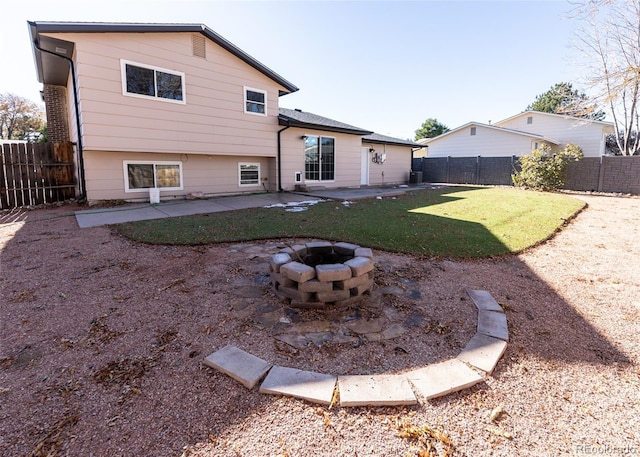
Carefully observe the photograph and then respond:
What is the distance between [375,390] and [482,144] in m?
22.5

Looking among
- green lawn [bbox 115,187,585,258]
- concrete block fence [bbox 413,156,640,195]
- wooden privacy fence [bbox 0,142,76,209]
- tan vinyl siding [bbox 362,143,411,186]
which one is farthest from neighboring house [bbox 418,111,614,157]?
wooden privacy fence [bbox 0,142,76,209]

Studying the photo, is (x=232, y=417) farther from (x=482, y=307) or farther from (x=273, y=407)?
(x=482, y=307)

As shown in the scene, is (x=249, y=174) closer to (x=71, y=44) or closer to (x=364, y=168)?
(x=71, y=44)

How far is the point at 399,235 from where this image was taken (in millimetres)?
5578

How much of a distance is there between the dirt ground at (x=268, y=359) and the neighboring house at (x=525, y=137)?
59.1 feet

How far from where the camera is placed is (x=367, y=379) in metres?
1.98

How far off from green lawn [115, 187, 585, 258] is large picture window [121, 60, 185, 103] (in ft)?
14.5

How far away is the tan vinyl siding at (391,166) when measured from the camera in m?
16.7

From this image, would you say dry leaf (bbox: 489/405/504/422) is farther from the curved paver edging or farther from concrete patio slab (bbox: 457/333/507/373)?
concrete patio slab (bbox: 457/333/507/373)

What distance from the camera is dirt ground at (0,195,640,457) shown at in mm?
1564

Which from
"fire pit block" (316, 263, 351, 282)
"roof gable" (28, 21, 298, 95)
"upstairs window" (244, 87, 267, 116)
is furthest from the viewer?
"upstairs window" (244, 87, 267, 116)

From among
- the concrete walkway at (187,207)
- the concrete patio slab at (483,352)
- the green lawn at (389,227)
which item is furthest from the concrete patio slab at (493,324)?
the concrete walkway at (187,207)

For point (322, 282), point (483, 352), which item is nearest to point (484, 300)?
point (483, 352)

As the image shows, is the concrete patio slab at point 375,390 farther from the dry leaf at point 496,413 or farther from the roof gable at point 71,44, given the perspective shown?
the roof gable at point 71,44
